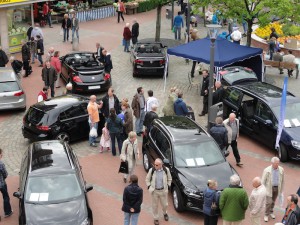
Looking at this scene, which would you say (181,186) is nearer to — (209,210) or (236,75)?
(209,210)

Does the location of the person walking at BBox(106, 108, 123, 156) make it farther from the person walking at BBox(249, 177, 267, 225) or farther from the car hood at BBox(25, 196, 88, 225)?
the person walking at BBox(249, 177, 267, 225)

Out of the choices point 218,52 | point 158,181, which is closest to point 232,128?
point 158,181

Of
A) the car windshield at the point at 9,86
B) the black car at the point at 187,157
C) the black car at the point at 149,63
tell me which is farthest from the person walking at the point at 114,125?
the black car at the point at 149,63

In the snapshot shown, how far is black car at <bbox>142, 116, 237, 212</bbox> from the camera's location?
13585mm

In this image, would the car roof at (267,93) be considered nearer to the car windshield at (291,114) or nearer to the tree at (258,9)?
the car windshield at (291,114)

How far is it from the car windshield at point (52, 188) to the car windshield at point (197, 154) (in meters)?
2.88

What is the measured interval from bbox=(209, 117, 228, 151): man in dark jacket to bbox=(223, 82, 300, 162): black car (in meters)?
2.17

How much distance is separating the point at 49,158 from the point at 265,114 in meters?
7.64

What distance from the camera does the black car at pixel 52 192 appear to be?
12078 millimetres

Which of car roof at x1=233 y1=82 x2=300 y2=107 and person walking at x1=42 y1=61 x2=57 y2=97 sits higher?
car roof at x1=233 y1=82 x2=300 y2=107

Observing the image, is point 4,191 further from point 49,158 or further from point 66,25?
point 66,25

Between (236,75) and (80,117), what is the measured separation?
23.1ft

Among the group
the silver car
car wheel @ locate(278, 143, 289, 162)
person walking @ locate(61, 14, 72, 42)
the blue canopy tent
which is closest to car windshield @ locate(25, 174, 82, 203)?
car wheel @ locate(278, 143, 289, 162)

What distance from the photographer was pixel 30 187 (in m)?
12.7
